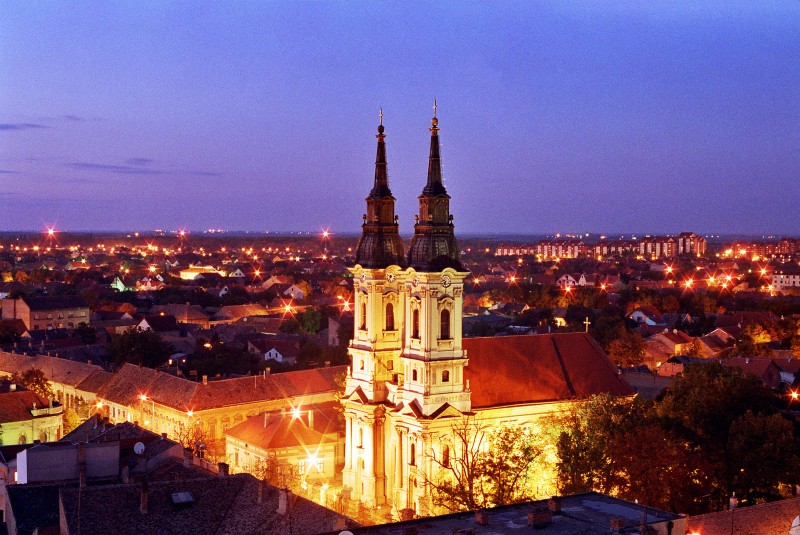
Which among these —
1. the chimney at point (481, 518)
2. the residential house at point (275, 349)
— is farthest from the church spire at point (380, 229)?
the residential house at point (275, 349)

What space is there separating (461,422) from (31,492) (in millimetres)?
21187

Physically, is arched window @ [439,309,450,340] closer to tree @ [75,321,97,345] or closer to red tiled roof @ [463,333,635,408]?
red tiled roof @ [463,333,635,408]

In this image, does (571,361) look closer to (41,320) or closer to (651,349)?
(651,349)

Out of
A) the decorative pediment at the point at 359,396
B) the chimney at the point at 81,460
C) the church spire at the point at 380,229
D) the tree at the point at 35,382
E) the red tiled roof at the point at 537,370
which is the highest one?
the church spire at the point at 380,229

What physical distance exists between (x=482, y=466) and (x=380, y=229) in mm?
15357

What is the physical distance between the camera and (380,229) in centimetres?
5241

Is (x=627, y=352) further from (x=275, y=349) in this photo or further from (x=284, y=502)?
(x=284, y=502)

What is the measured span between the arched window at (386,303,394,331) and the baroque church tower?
0.06m

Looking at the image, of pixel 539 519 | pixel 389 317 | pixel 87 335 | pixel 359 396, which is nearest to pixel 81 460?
pixel 359 396

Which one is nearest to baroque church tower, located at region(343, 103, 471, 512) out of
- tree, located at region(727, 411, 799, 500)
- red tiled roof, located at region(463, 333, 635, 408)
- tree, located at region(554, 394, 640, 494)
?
red tiled roof, located at region(463, 333, 635, 408)

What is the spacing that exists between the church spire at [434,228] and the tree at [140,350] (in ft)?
144

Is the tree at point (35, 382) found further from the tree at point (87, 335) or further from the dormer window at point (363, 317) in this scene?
the dormer window at point (363, 317)

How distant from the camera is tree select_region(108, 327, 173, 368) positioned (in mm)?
86125

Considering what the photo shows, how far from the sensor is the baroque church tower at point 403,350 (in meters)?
48.3
